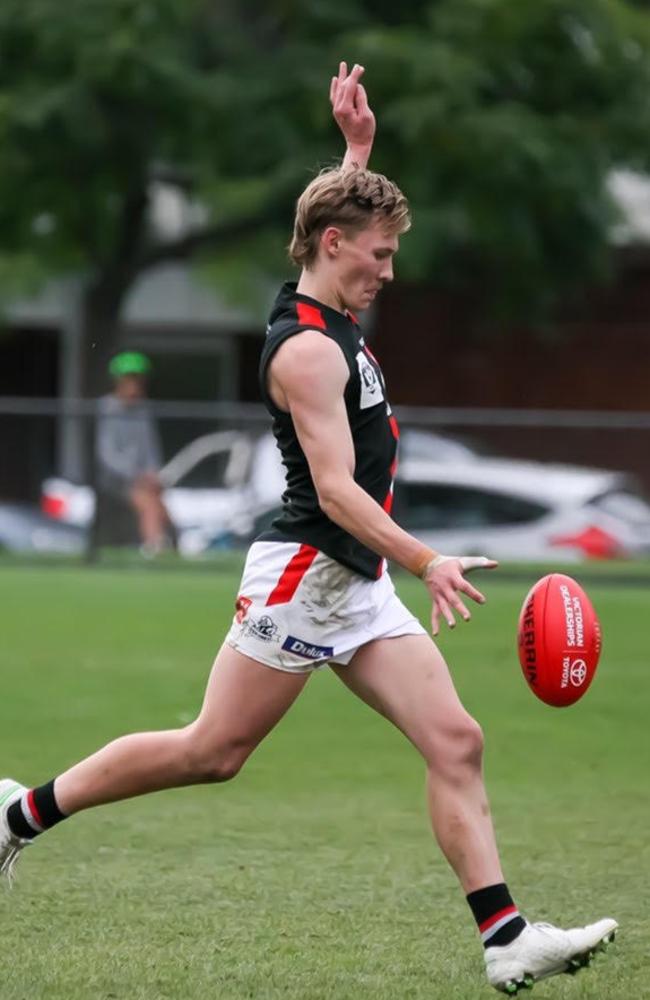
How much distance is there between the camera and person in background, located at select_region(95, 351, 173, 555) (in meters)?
19.6

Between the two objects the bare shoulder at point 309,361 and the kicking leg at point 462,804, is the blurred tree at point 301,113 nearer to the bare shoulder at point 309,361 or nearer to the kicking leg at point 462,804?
the bare shoulder at point 309,361

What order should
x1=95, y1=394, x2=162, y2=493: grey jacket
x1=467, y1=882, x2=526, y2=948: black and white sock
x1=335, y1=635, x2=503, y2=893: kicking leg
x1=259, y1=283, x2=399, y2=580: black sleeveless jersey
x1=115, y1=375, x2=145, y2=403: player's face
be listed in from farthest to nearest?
1. x1=115, y1=375, x2=145, y2=403: player's face
2. x1=95, y1=394, x2=162, y2=493: grey jacket
3. x1=259, y1=283, x2=399, y2=580: black sleeveless jersey
4. x1=335, y1=635, x2=503, y2=893: kicking leg
5. x1=467, y1=882, x2=526, y2=948: black and white sock

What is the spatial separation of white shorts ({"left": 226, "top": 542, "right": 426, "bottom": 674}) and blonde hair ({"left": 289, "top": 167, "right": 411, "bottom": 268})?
85 centimetres

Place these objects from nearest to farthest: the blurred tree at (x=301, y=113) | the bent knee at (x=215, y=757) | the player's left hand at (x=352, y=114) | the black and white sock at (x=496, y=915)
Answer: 1. the black and white sock at (x=496, y=915)
2. the bent knee at (x=215, y=757)
3. the player's left hand at (x=352, y=114)
4. the blurred tree at (x=301, y=113)

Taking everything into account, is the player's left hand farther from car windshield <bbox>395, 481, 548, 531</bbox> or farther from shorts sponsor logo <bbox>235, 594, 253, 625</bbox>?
car windshield <bbox>395, 481, 548, 531</bbox>

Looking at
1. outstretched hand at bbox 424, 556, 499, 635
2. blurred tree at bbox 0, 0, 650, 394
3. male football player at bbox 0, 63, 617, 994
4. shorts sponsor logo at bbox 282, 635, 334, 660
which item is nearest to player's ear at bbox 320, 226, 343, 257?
male football player at bbox 0, 63, 617, 994

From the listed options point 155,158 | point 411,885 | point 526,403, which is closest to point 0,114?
point 155,158

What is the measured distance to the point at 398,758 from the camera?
33.0 ft

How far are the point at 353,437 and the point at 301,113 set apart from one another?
65.4ft

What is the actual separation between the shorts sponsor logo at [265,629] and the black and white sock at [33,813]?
31.4 inches

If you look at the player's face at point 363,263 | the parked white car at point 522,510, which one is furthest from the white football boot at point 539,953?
the parked white car at point 522,510

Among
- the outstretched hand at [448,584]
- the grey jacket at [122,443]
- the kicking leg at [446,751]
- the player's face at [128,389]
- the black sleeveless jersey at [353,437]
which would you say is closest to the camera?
the outstretched hand at [448,584]

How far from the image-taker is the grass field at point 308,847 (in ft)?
19.7

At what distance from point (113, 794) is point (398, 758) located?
156 inches
